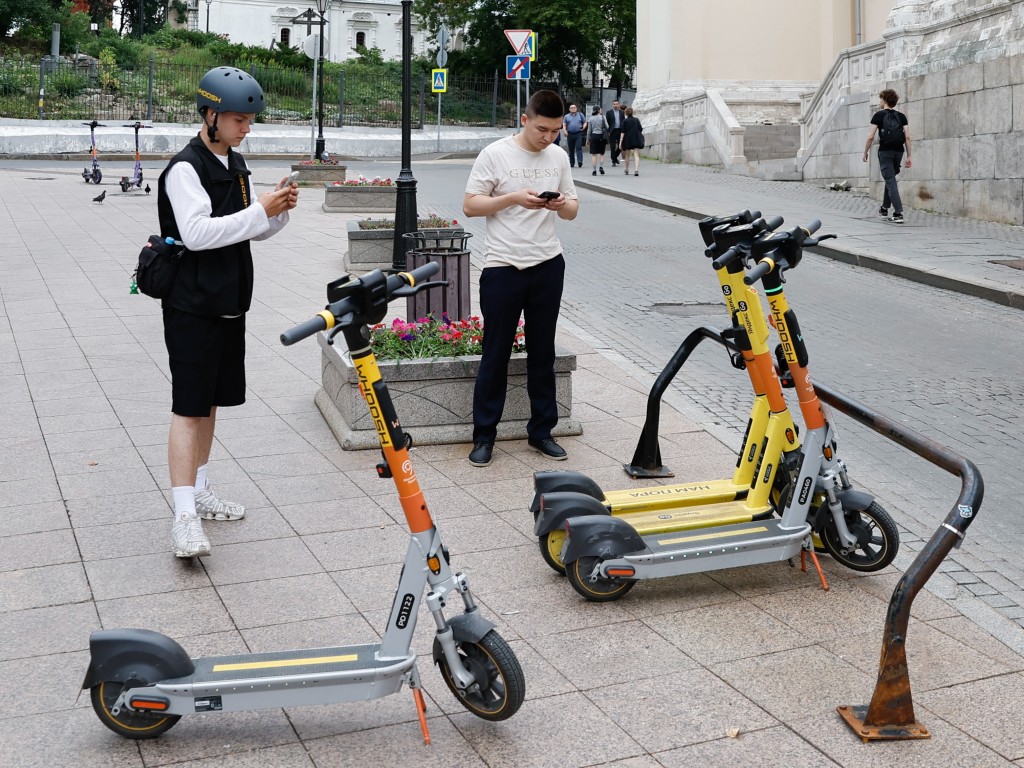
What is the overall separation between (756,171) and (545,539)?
76.8 feet

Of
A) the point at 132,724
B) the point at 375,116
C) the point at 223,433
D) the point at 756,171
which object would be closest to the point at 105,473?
the point at 223,433

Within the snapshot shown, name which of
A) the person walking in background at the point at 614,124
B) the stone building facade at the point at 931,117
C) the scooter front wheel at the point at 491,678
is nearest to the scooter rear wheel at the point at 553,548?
the scooter front wheel at the point at 491,678

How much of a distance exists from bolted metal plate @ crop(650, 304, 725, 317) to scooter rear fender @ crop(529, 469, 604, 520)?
6326mm

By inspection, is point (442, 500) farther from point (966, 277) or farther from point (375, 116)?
point (375, 116)

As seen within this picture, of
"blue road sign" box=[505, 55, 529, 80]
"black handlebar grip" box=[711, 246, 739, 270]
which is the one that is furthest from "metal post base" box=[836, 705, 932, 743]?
"blue road sign" box=[505, 55, 529, 80]

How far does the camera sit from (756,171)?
88.7 feet

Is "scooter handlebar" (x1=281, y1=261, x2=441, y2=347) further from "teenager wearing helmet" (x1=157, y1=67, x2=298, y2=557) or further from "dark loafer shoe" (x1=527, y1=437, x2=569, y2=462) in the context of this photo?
"dark loafer shoe" (x1=527, y1=437, x2=569, y2=462)

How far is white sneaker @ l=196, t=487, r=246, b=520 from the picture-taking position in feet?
18.0

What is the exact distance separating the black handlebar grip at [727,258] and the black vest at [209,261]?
74.9 inches

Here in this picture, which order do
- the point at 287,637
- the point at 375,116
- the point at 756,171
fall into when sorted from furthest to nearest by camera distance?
the point at 375,116, the point at 756,171, the point at 287,637

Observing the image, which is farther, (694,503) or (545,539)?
(694,503)

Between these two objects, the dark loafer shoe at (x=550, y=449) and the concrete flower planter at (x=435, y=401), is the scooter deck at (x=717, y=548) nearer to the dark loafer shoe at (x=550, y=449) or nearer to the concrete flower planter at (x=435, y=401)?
the dark loafer shoe at (x=550, y=449)

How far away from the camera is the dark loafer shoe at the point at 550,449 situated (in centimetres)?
653

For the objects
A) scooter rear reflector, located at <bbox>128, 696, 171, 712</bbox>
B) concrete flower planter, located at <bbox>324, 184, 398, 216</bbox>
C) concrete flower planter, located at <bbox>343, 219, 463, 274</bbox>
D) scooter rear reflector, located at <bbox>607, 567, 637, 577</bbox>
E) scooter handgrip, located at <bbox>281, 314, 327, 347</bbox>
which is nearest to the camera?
scooter handgrip, located at <bbox>281, 314, 327, 347</bbox>
